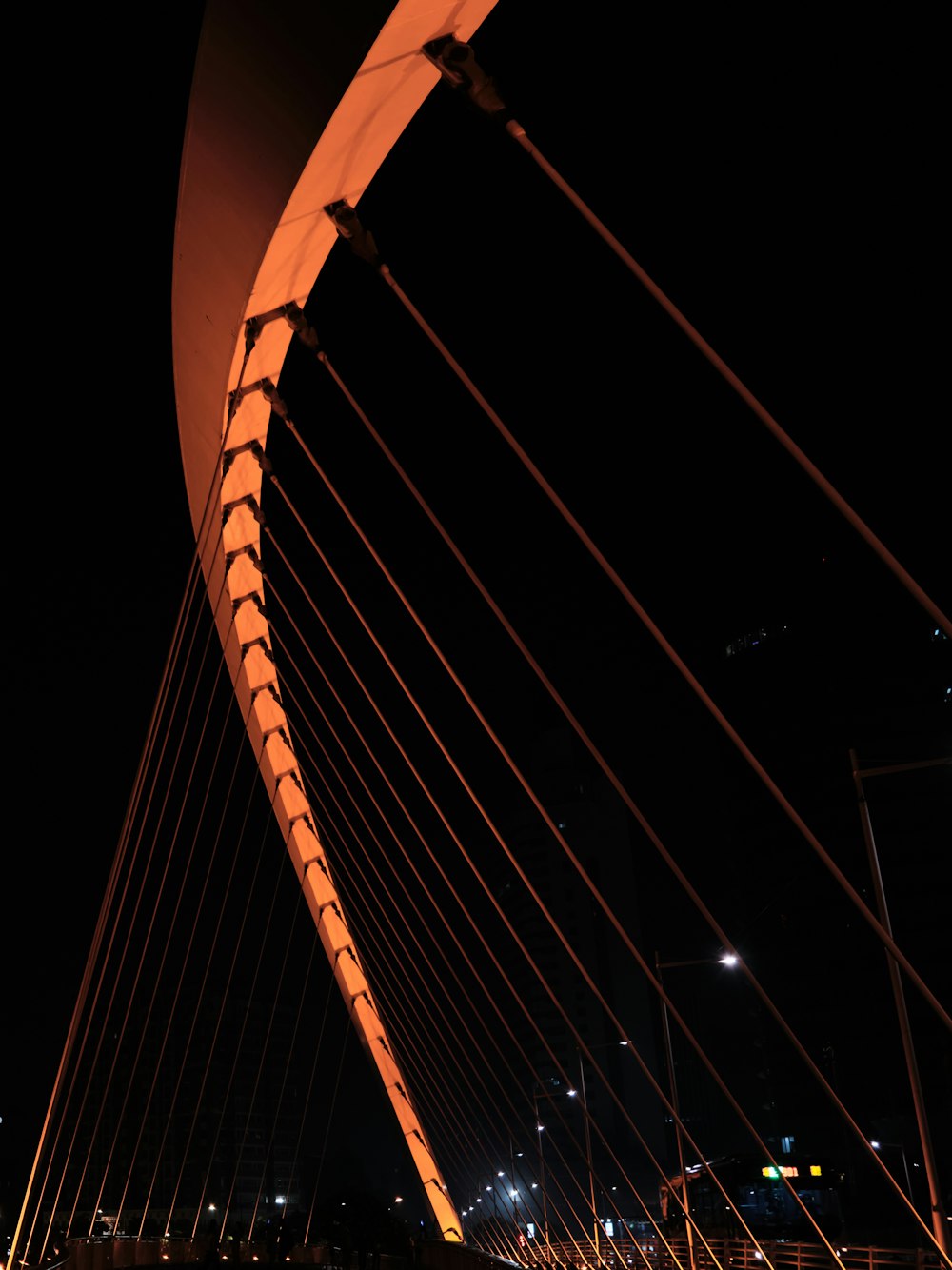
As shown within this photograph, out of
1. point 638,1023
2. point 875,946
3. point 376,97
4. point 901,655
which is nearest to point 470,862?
point 376,97

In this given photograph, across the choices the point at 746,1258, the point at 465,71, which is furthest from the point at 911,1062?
the point at 746,1258

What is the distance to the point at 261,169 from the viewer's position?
8664mm

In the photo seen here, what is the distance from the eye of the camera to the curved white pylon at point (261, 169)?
7355 millimetres

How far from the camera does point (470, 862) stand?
13836 millimetres

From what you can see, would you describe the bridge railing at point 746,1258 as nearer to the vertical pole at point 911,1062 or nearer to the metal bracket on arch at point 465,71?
the vertical pole at point 911,1062

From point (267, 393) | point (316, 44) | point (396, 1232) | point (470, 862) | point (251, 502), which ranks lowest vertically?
point (396, 1232)

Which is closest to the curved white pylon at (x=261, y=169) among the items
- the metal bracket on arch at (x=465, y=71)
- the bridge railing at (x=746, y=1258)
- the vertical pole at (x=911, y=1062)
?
the metal bracket on arch at (x=465, y=71)

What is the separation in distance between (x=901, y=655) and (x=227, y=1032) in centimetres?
7482

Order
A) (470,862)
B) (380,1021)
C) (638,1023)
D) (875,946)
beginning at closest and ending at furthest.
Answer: (470,862), (380,1021), (875,946), (638,1023)

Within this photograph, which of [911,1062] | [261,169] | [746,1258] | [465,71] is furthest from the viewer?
[746,1258]

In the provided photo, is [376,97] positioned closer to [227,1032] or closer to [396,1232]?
[396,1232]

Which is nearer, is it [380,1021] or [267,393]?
[267,393]

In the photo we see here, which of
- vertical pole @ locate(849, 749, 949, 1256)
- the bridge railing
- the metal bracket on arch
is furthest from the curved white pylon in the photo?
the bridge railing

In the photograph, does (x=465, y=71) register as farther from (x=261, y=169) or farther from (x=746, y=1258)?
(x=746, y=1258)
